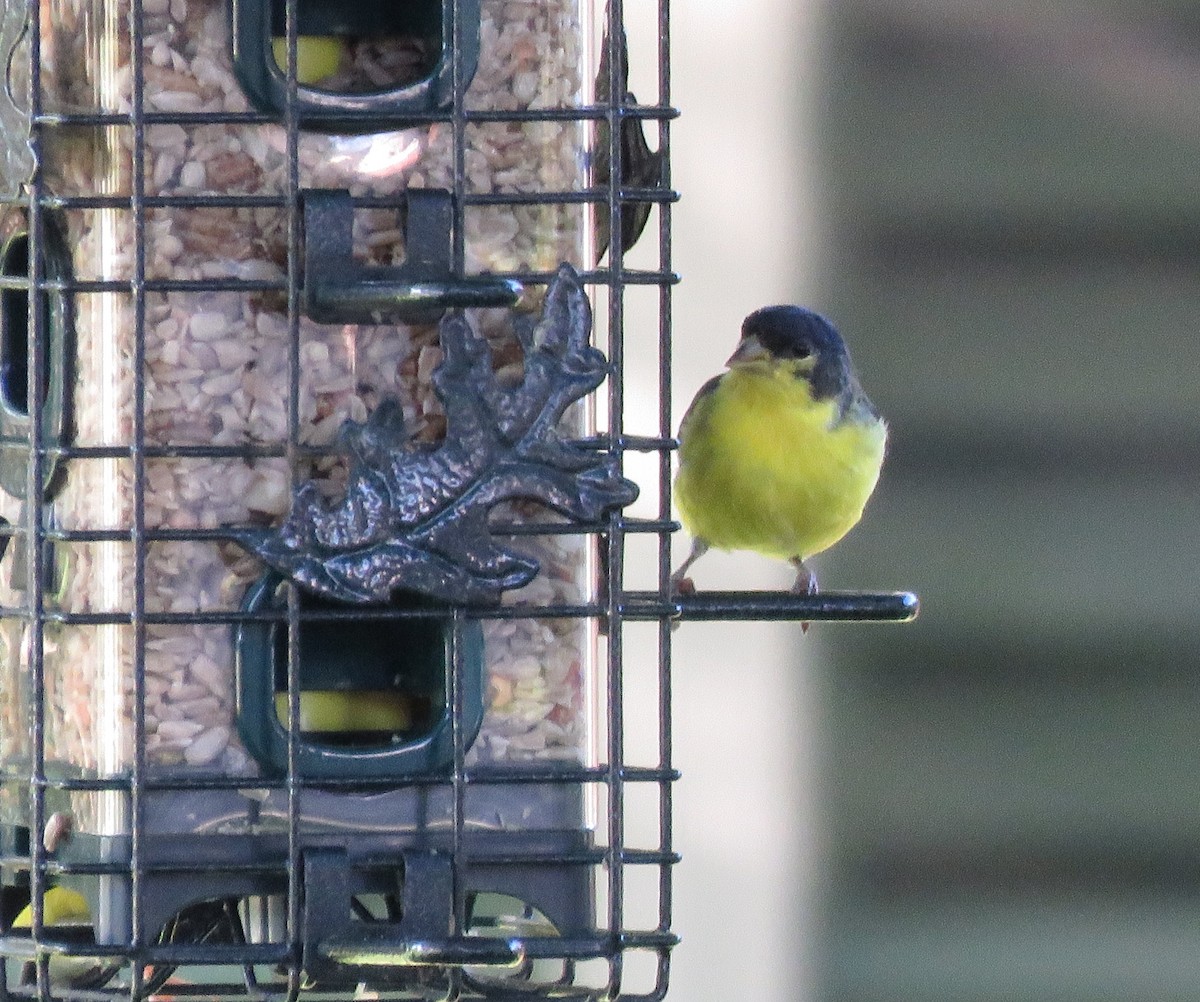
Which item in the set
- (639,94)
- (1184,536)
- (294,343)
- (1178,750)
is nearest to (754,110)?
(639,94)

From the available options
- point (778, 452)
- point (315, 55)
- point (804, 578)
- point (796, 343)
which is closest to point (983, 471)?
point (804, 578)

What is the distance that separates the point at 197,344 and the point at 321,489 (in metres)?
0.25

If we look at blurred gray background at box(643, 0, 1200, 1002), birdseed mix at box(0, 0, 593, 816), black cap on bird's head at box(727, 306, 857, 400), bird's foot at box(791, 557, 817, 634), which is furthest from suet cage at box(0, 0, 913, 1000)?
blurred gray background at box(643, 0, 1200, 1002)

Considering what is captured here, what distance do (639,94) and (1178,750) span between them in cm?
172

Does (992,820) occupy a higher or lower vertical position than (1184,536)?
lower

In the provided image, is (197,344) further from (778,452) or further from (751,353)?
(778,452)

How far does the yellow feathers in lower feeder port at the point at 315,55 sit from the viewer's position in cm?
325

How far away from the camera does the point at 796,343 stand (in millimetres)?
4250

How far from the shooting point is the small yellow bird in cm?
433

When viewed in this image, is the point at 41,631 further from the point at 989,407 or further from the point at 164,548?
the point at 989,407

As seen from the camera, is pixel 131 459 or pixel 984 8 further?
pixel 984 8

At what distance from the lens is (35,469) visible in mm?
3201

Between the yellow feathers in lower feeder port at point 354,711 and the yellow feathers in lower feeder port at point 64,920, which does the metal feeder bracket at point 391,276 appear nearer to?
the yellow feathers in lower feeder port at point 354,711

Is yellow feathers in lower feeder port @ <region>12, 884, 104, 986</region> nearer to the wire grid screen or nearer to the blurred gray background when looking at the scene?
the wire grid screen
